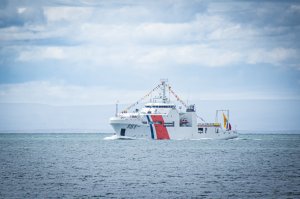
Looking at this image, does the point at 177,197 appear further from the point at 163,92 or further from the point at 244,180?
the point at 163,92

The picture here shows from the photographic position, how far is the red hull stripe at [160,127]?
273 ft

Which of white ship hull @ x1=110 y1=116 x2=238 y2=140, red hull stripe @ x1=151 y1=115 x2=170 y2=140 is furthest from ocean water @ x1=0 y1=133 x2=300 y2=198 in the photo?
red hull stripe @ x1=151 y1=115 x2=170 y2=140

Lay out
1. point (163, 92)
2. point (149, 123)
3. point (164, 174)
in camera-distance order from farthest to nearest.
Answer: point (163, 92), point (149, 123), point (164, 174)

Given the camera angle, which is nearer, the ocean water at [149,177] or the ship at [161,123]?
the ocean water at [149,177]

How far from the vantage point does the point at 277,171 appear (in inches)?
1802

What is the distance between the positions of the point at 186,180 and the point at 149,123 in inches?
1730

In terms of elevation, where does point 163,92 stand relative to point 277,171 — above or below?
above

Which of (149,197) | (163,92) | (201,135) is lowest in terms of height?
(149,197)

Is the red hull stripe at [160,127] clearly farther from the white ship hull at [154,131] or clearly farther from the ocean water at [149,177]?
the ocean water at [149,177]

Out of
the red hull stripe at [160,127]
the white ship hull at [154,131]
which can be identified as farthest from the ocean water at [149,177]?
the red hull stripe at [160,127]

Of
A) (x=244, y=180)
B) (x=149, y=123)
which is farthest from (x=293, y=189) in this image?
(x=149, y=123)

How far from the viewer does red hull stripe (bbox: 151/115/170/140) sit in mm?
83312

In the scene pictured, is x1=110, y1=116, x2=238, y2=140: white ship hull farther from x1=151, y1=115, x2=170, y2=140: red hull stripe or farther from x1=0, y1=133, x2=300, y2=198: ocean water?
x1=0, y1=133, x2=300, y2=198: ocean water

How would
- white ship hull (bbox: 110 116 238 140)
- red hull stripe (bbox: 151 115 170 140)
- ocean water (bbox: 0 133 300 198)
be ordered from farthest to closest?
red hull stripe (bbox: 151 115 170 140), white ship hull (bbox: 110 116 238 140), ocean water (bbox: 0 133 300 198)
